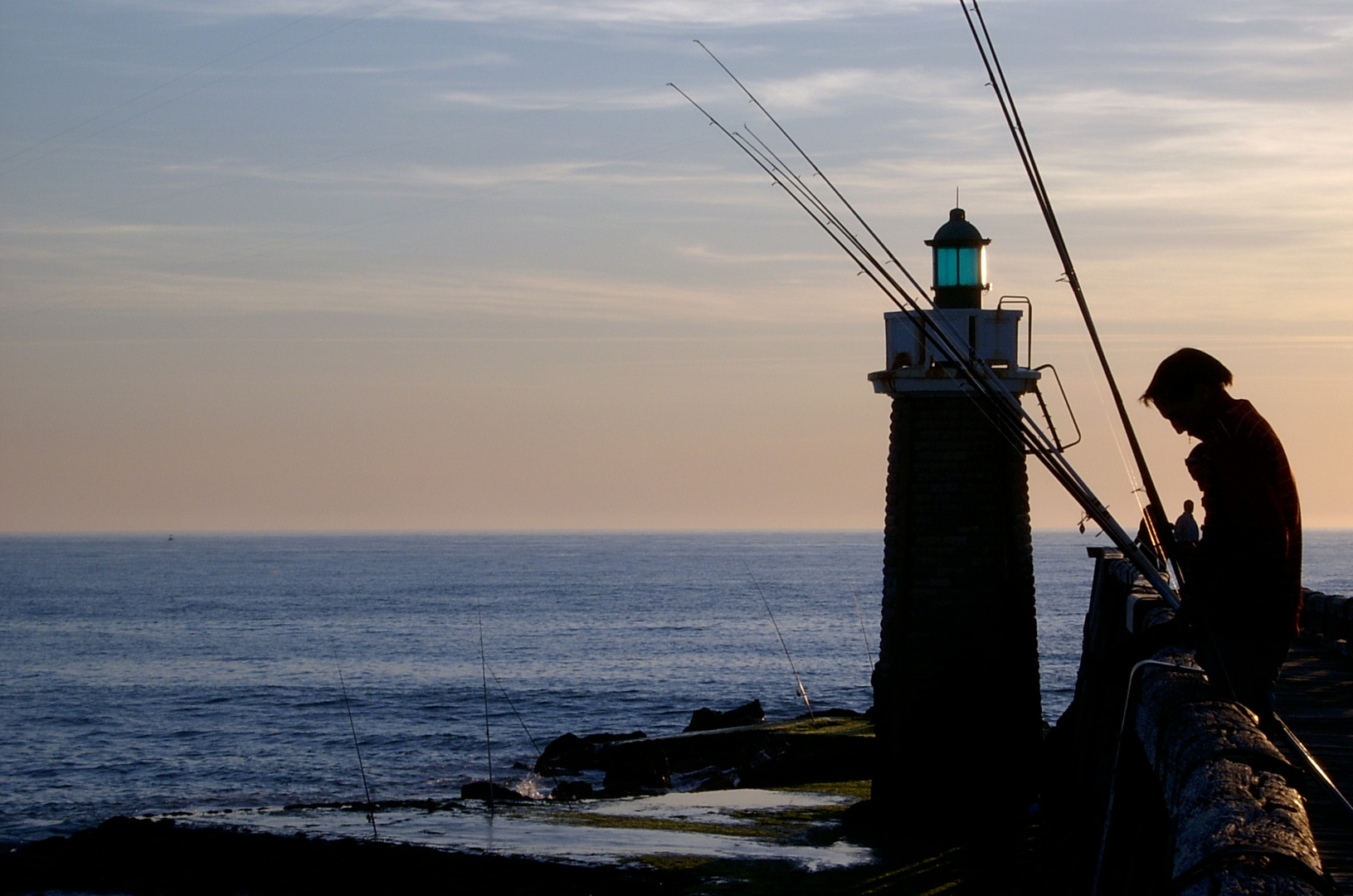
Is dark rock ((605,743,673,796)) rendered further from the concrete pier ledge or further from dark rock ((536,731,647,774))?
the concrete pier ledge

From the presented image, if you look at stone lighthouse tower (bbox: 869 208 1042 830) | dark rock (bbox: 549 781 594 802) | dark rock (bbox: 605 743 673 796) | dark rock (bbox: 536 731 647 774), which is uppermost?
stone lighthouse tower (bbox: 869 208 1042 830)

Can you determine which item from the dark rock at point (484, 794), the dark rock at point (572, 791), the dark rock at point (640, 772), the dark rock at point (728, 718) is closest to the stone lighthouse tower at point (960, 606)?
the dark rock at point (640, 772)

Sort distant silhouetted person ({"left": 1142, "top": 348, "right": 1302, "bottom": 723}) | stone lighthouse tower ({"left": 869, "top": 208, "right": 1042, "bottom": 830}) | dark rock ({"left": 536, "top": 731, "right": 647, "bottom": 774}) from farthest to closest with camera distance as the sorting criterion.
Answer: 1. dark rock ({"left": 536, "top": 731, "right": 647, "bottom": 774})
2. stone lighthouse tower ({"left": 869, "top": 208, "right": 1042, "bottom": 830})
3. distant silhouetted person ({"left": 1142, "top": 348, "right": 1302, "bottom": 723})

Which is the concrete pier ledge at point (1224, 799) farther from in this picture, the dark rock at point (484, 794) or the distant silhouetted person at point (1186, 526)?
the dark rock at point (484, 794)

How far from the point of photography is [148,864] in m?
15.2

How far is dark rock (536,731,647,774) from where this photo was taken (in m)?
26.2

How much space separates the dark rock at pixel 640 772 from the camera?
21.6m

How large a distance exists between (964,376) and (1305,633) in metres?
4.05

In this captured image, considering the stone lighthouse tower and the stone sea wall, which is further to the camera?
the stone lighthouse tower

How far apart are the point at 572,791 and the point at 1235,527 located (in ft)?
61.5

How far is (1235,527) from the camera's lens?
5035mm

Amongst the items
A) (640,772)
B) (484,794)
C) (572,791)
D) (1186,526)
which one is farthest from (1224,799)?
(640,772)

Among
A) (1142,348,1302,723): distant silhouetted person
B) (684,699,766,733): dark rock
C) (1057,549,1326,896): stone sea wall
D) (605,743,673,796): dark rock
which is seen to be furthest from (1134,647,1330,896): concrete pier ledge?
(684,699,766,733): dark rock

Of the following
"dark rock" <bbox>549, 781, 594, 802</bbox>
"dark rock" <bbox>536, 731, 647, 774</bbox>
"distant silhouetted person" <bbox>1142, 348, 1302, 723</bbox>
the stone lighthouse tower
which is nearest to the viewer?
"distant silhouetted person" <bbox>1142, 348, 1302, 723</bbox>
